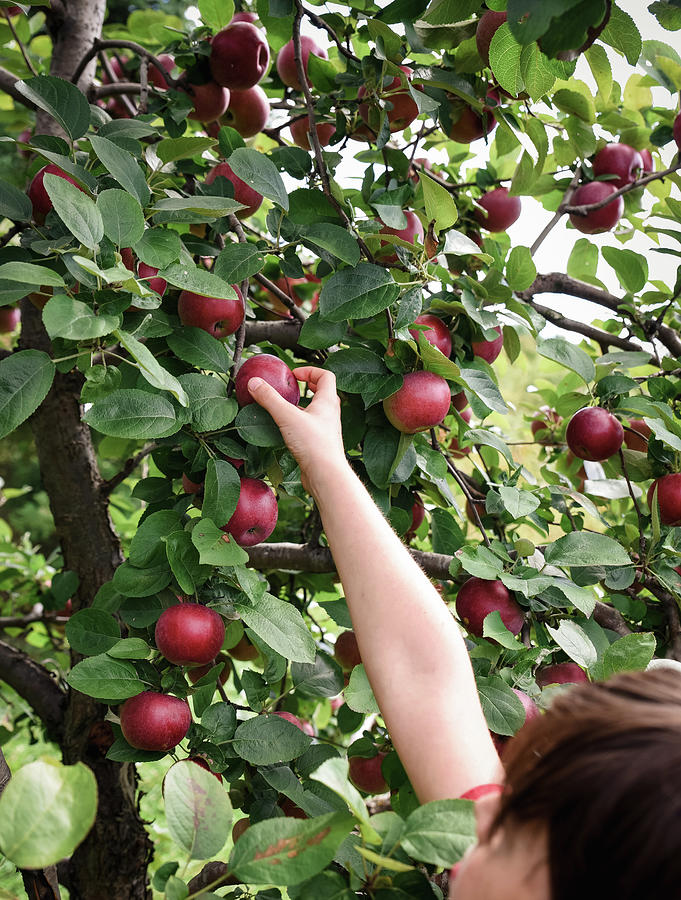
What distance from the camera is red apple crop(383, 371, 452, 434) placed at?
93 centimetres

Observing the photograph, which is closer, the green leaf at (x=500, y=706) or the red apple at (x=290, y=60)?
the green leaf at (x=500, y=706)

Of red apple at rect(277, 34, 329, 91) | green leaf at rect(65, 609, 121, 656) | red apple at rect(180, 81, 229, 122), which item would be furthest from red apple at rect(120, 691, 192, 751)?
red apple at rect(277, 34, 329, 91)

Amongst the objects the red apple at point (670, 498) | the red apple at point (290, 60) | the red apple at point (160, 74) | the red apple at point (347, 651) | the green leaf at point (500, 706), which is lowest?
the red apple at point (347, 651)

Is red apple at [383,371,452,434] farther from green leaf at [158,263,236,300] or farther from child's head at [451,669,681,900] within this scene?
child's head at [451,669,681,900]

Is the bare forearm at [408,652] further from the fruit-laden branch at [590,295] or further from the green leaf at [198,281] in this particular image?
the fruit-laden branch at [590,295]

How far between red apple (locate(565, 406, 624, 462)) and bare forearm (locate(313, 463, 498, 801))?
57 centimetres

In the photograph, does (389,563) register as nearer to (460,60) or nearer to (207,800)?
(207,800)

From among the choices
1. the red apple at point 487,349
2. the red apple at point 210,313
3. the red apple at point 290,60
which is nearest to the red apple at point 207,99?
the red apple at point 290,60

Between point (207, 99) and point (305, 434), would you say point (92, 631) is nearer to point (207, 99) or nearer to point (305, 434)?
point (305, 434)

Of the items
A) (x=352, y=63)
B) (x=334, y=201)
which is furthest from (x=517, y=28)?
(x=352, y=63)

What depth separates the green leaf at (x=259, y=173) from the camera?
883 mm

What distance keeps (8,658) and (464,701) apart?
37.0 inches

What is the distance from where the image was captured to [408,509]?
3.73ft

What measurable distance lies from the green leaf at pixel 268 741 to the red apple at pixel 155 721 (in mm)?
65
